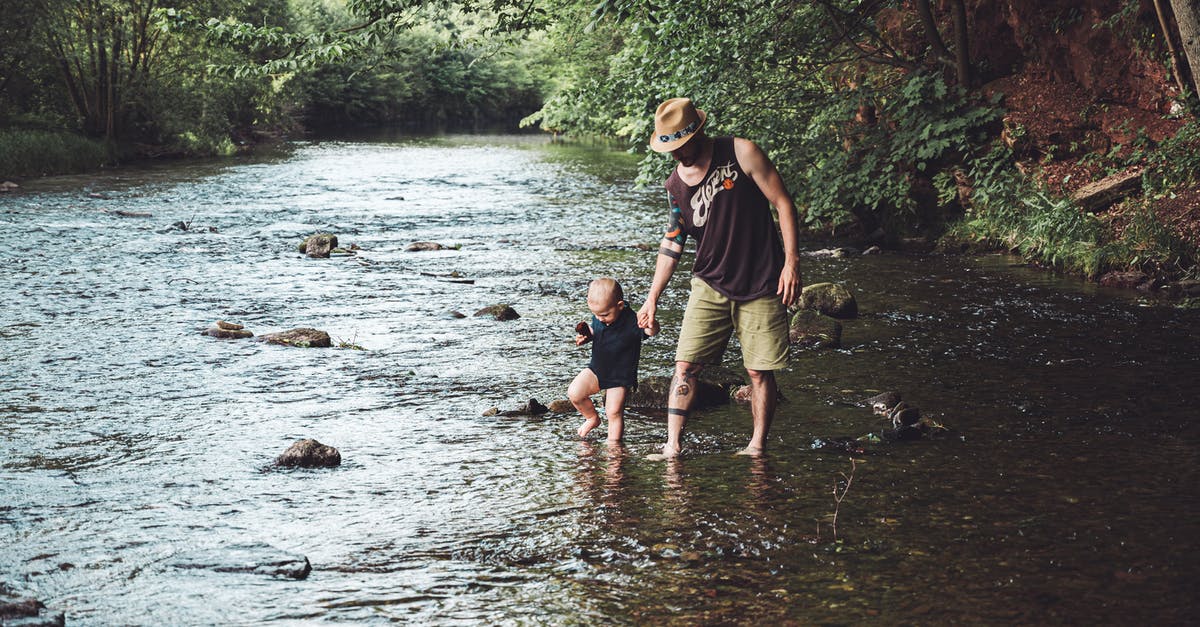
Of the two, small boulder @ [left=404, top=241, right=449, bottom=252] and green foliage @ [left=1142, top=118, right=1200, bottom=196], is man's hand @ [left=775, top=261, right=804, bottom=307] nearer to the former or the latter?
green foliage @ [left=1142, top=118, right=1200, bottom=196]

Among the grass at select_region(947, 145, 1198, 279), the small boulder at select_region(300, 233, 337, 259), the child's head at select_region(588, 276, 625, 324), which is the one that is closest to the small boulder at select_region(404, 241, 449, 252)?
the small boulder at select_region(300, 233, 337, 259)

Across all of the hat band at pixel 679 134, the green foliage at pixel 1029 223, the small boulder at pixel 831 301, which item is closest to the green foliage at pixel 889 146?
the green foliage at pixel 1029 223

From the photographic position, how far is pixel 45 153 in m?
27.8

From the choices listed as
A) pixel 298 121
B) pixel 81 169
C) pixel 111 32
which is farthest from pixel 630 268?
pixel 298 121

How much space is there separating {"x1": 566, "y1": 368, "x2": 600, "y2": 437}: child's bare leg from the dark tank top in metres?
1.00

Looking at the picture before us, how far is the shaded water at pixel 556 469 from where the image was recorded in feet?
13.7

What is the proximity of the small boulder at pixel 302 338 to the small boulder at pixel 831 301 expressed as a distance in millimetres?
4614

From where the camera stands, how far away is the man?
5.58 meters

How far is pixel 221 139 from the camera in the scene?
3991cm

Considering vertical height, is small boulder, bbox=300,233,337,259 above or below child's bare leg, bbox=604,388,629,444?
above

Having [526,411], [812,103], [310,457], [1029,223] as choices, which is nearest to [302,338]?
[526,411]

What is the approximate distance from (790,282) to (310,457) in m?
2.85

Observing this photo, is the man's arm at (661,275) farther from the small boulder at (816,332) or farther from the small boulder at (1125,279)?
the small boulder at (1125,279)

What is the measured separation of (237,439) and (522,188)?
67.4ft
